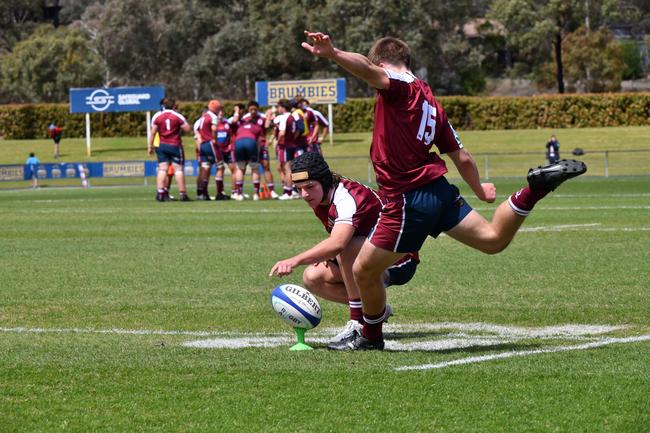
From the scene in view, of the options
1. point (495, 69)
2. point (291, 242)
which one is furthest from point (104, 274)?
point (495, 69)

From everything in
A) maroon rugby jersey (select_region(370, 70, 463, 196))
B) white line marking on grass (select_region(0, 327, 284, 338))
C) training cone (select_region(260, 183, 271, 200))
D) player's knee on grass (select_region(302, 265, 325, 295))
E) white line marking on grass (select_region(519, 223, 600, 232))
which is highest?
maroon rugby jersey (select_region(370, 70, 463, 196))

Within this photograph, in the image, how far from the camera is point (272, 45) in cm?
8100

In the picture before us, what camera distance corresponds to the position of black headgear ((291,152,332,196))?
320 inches

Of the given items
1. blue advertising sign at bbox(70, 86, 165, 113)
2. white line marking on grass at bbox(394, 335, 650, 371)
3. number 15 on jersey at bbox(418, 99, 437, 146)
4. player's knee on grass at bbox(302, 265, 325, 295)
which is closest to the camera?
white line marking on grass at bbox(394, 335, 650, 371)

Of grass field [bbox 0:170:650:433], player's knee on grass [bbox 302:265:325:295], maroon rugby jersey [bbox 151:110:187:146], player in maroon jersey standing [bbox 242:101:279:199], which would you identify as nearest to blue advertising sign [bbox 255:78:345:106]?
player in maroon jersey standing [bbox 242:101:279:199]

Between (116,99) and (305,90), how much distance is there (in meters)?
10.1

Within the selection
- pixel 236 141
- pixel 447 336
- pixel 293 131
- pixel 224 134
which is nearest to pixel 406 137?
pixel 447 336

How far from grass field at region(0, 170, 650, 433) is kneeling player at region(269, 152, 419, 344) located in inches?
16.6

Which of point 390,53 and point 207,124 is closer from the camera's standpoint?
point 390,53

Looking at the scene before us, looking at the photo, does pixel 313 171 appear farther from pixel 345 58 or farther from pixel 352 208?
pixel 345 58

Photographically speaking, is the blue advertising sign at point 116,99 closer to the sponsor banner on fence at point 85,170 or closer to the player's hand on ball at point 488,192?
the sponsor banner on fence at point 85,170

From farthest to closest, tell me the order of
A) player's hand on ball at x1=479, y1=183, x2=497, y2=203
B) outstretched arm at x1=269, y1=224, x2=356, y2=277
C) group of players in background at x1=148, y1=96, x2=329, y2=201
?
1. group of players in background at x1=148, y1=96, x2=329, y2=201
2. player's hand on ball at x1=479, y1=183, x2=497, y2=203
3. outstretched arm at x1=269, y1=224, x2=356, y2=277

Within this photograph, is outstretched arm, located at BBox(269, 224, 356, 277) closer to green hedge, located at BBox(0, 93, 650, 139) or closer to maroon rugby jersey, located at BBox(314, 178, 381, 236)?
maroon rugby jersey, located at BBox(314, 178, 381, 236)

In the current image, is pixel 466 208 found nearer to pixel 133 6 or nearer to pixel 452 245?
pixel 452 245
